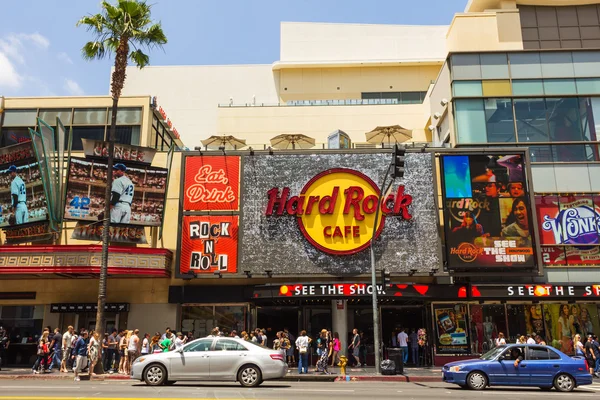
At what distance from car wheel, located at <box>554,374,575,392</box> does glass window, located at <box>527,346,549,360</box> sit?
685 mm

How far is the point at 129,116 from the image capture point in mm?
31391

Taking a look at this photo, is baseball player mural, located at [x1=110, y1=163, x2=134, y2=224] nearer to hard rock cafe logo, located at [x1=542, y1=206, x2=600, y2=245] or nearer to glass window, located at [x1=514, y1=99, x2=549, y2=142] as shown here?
glass window, located at [x1=514, y1=99, x2=549, y2=142]

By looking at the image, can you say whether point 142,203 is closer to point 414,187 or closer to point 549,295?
point 414,187

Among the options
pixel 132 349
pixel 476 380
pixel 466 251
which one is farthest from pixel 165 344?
pixel 466 251

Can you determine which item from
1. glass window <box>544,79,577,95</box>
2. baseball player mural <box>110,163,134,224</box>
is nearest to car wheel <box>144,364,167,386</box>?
baseball player mural <box>110,163,134,224</box>

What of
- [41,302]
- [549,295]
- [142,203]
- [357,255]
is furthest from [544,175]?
Result: [41,302]

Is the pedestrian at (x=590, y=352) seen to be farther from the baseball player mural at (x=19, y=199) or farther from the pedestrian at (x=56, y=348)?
the baseball player mural at (x=19, y=199)

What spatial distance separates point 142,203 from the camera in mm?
28047

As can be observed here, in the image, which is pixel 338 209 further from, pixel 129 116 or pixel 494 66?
pixel 129 116

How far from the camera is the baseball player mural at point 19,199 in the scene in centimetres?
2744

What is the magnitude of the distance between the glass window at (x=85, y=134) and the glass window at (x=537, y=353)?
24.8m

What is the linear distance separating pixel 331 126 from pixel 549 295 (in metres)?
22.4

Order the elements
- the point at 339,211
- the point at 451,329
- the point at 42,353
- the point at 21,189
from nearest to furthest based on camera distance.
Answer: the point at 42,353 < the point at 21,189 < the point at 451,329 < the point at 339,211

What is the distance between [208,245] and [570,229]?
19564 millimetres
